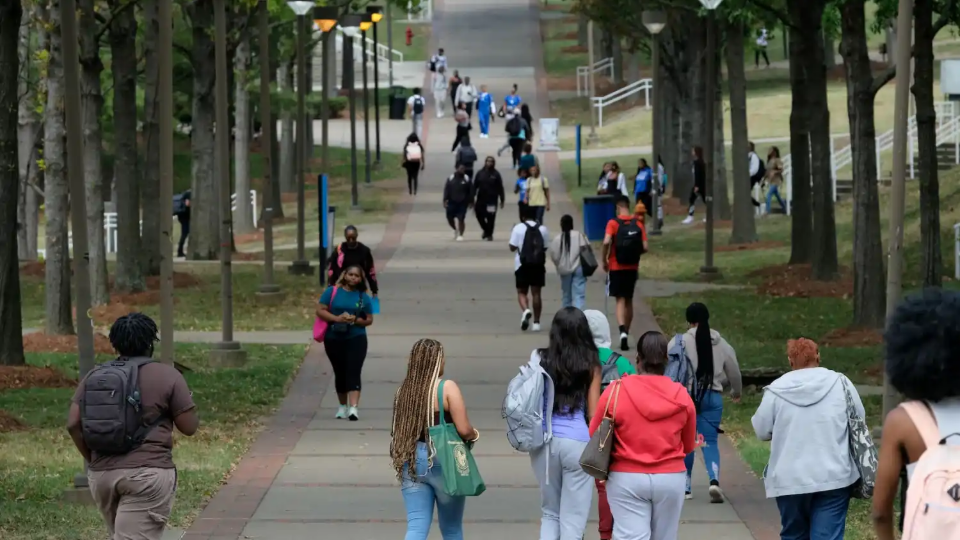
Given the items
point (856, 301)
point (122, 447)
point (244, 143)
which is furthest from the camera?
point (244, 143)

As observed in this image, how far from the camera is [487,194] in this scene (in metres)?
31.6

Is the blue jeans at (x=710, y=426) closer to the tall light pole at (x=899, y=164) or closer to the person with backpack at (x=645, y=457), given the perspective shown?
the tall light pole at (x=899, y=164)

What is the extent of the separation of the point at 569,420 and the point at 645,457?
2.37ft

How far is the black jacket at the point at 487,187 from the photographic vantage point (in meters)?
31.4

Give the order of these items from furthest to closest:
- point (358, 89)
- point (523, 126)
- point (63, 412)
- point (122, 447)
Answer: point (358, 89)
point (523, 126)
point (63, 412)
point (122, 447)

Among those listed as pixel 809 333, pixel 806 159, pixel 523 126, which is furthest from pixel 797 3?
pixel 523 126

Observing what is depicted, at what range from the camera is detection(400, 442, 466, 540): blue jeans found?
816 cm

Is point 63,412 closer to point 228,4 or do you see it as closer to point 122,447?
point 122,447

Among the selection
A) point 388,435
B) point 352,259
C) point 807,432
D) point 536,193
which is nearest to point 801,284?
point 536,193

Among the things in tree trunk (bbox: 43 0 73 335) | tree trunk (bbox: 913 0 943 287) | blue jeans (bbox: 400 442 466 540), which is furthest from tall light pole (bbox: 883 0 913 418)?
tree trunk (bbox: 43 0 73 335)

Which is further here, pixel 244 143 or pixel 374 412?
pixel 244 143

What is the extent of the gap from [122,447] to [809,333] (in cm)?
1317

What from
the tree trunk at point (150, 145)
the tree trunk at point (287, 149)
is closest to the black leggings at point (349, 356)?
the tree trunk at point (150, 145)

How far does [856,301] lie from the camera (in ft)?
61.3
